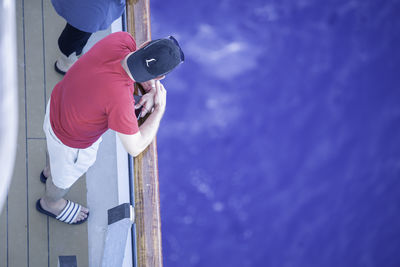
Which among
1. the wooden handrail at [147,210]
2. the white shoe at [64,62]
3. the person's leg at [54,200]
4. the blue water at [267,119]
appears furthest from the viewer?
the blue water at [267,119]

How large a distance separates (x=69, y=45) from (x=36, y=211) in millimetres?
726

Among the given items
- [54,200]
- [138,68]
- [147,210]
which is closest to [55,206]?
[54,200]

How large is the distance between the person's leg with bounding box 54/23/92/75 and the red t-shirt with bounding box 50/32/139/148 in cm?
53

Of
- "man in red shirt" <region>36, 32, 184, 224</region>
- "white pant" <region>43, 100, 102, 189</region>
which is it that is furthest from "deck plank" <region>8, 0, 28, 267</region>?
"man in red shirt" <region>36, 32, 184, 224</region>

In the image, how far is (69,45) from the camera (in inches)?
71.4

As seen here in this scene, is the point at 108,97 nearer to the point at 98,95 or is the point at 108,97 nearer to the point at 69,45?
the point at 98,95

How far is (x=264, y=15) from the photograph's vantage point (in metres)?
2.29

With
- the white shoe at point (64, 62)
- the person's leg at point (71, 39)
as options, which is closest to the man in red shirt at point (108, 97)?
the person's leg at point (71, 39)

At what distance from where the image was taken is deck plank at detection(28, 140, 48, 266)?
1801 mm

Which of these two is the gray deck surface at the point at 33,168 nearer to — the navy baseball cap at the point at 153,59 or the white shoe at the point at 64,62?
the white shoe at the point at 64,62

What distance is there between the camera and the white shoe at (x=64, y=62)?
192 cm

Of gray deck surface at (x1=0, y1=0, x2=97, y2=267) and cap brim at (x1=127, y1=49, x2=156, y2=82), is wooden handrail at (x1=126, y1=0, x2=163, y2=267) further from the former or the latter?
gray deck surface at (x1=0, y1=0, x2=97, y2=267)

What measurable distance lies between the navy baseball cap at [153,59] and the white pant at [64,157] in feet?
1.33

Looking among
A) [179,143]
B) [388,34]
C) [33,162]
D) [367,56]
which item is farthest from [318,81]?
[33,162]
